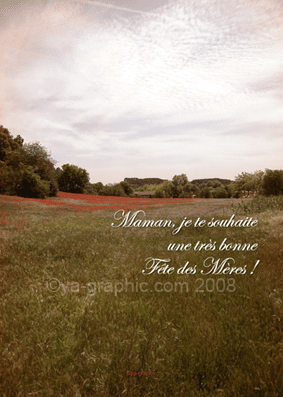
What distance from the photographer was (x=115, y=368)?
9.69 ft

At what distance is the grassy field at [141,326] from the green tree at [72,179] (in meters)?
57.7

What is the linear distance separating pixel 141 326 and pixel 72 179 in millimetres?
63039

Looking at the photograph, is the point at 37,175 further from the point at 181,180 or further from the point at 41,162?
the point at 181,180

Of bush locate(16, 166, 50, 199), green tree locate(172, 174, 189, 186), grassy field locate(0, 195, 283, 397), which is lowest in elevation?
grassy field locate(0, 195, 283, 397)

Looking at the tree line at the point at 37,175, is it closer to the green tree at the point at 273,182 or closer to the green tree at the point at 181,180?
the green tree at the point at 273,182

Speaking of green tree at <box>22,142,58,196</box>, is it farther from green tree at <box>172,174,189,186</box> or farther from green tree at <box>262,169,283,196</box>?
green tree at <box>172,174,189,186</box>

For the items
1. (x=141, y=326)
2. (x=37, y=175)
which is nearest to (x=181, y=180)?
(x=37, y=175)

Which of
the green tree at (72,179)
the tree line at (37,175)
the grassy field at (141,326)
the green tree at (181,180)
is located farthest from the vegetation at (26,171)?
the green tree at (181,180)

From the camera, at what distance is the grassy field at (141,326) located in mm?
2775

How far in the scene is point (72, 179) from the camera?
63.4m

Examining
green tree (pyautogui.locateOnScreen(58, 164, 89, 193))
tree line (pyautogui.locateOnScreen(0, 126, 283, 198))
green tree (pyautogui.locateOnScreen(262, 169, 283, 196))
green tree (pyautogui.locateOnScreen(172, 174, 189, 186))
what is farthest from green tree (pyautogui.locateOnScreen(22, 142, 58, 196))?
green tree (pyautogui.locateOnScreen(172, 174, 189, 186))

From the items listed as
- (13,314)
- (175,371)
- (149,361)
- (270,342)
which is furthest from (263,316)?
(13,314)

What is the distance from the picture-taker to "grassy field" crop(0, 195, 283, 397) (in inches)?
109

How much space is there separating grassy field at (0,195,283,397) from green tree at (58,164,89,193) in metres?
57.7
